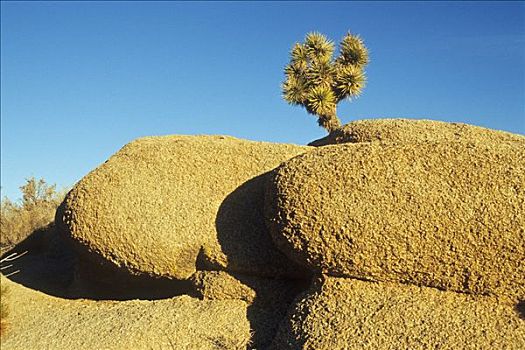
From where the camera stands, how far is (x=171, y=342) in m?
6.30

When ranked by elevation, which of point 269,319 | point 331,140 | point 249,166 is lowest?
point 269,319

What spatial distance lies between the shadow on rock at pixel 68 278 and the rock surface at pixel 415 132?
2738mm

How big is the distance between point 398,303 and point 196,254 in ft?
7.92

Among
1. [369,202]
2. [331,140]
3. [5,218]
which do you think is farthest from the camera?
[5,218]

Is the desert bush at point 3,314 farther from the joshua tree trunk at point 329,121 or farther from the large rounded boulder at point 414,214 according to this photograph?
the joshua tree trunk at point 329,121

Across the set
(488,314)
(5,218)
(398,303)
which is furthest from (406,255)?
(5,218)

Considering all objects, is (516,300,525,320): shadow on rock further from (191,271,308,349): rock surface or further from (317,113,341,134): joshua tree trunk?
(317,113,341,134): joshua tree trunk

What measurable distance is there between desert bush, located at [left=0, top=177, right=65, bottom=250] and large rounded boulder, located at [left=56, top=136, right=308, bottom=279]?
18.6 ft

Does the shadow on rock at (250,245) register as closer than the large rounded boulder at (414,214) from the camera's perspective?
No

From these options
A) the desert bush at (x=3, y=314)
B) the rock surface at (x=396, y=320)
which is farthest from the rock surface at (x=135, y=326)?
the rock surface at (x=396, y=320)

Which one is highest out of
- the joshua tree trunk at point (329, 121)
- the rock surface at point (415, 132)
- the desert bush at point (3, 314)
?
the joshua tree trunk at point (329, 121)

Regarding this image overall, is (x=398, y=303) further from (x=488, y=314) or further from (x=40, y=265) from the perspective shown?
(x=40, y=265)

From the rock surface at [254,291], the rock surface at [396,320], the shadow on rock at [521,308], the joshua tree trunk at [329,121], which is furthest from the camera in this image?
the joshua tree trunk at [329,121]

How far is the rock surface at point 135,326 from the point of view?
6297 millimetres
